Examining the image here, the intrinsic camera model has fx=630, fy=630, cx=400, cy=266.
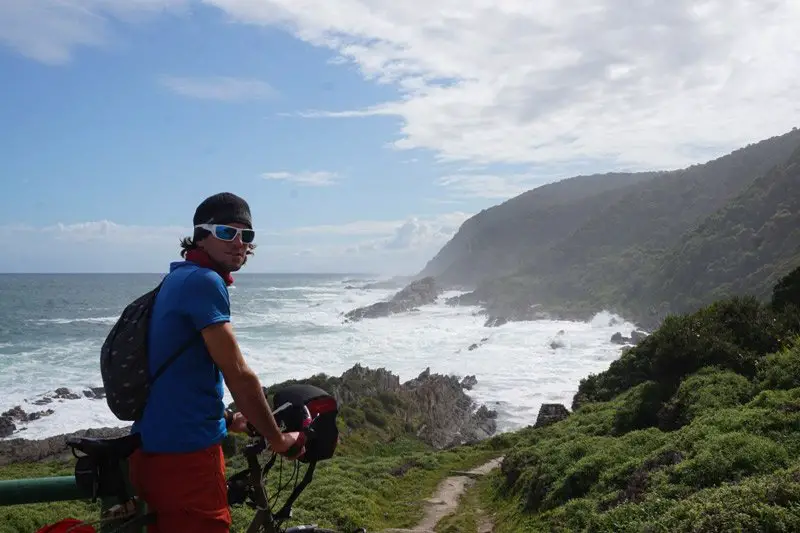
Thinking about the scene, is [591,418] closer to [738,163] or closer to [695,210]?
[695,210]

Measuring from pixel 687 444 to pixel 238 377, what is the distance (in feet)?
22.4

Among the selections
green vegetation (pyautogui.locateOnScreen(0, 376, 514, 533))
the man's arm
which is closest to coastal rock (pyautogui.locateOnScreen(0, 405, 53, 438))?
green vegetation (pyautogui.locateOnScreen(0, 376, 514, 533))

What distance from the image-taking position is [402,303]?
302ft

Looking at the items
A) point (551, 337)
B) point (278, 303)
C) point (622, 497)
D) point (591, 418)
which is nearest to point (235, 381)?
point (622, 497)

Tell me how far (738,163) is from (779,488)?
122631mm

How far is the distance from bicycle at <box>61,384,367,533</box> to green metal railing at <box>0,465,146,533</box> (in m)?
0.04

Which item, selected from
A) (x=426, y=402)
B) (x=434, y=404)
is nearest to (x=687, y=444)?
(x=426, y=402)

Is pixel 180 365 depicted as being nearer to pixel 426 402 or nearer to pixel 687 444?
pixel 687 444

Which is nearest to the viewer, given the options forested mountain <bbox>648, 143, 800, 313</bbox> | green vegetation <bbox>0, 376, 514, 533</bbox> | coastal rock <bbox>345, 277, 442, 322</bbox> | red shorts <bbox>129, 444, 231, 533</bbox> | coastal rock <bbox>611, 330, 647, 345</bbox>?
red shorts <bbox>129, 444, 231, 533</bbox>

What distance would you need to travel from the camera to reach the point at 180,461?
9.29 feet

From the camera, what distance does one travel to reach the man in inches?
109

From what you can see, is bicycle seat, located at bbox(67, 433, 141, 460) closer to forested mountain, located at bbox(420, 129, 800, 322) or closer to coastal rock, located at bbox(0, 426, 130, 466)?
coastal rock, located at bbox(0, 426, 130, 466)

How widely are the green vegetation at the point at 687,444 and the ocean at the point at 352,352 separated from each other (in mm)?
17264

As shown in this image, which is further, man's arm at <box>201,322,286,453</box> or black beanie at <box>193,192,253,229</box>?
black beanie at <box>193,192,253,229</box>
